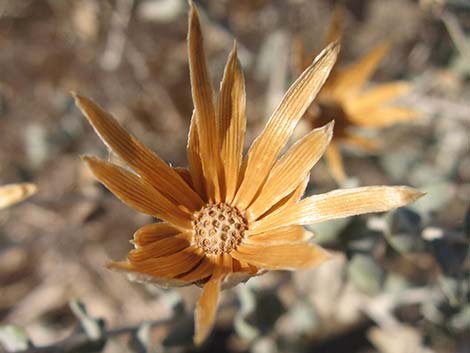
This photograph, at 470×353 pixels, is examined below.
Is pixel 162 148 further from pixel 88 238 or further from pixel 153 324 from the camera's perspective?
pixel 153 324

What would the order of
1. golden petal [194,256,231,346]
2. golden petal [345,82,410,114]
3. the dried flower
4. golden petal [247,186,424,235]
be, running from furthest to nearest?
1. golden petal [345,82,410,114]
2. the dried flower
3. golden petal [247,186,424,235]
4. golden petal [194,256,231,346]

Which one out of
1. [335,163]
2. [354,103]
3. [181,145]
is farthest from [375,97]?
[181,145]

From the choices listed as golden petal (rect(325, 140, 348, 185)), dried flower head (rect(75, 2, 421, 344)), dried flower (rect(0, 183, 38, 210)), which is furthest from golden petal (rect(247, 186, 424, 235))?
golden petal (rect(325, 140, 348, 185))

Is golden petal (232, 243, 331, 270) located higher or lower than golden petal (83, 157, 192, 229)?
lower

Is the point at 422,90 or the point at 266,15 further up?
the point at 266,15

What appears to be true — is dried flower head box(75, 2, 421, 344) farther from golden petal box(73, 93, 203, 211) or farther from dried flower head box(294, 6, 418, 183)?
dried flower head box(294, 6, 418, 183)

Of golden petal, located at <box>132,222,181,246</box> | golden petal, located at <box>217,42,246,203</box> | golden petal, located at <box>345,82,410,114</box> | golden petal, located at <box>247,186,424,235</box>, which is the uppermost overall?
golden petal, located at <box>217,42,246,203</box>

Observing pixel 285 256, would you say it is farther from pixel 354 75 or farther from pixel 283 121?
pixel 354 75

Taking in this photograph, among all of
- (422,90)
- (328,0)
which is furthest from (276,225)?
(328,0)

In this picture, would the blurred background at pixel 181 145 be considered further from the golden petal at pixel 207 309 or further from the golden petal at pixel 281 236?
the golden petal at pixel 207 309
